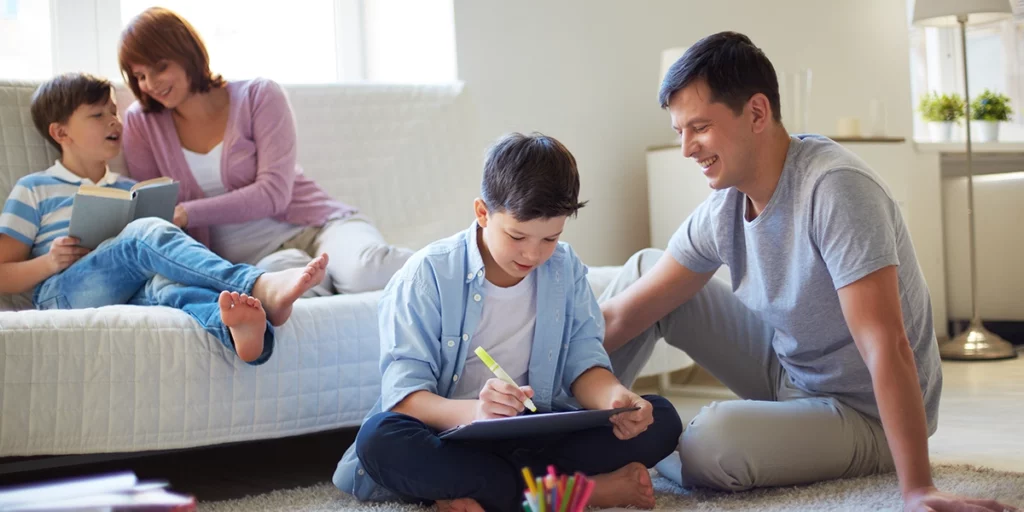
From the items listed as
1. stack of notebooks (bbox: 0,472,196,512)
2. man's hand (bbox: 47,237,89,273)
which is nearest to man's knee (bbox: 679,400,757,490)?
stack of notebooks (bbox: 0,472,196,512)

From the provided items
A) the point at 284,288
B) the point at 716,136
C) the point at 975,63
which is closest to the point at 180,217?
the point at 284,288

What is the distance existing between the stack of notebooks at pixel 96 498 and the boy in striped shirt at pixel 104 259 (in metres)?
0.89

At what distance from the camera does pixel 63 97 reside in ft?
6.68

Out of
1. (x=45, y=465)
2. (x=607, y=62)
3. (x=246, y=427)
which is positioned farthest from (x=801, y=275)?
(x=607, y=62)

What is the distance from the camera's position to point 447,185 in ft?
8.43

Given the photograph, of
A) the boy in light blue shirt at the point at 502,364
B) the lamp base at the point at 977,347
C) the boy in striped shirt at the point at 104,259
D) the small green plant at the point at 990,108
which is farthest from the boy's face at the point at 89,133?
the small green plant at the point at 990,108

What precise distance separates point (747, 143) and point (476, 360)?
0.53 m

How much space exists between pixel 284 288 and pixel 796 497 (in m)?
0.85

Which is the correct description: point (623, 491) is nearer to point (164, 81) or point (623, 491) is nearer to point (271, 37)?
point (164, 81)

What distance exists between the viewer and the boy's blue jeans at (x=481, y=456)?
1.43 metres

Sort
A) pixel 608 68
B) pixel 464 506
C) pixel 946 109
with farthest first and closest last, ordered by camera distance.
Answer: pixel 946 109 → pixel 608 68 → pixel 464 506

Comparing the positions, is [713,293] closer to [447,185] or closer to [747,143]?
[747,143]

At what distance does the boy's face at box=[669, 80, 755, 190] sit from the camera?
152 centimetres

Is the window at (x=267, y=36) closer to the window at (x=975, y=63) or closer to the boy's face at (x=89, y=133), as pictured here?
the boy's face at (x=89, y=133)
